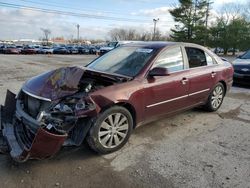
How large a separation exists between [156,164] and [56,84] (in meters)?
1.70

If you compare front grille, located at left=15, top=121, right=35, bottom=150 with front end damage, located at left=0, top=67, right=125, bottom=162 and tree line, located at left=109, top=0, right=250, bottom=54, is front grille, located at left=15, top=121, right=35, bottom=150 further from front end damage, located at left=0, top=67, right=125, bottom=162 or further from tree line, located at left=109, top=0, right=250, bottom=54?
tree line, located at left=109, top=0, right=250, bottom=54

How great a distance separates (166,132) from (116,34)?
9291cm

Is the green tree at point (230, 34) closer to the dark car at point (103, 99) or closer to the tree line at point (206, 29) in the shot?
the tree line at point (206, 29)

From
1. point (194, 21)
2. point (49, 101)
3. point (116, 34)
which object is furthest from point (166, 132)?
point (116, 34)

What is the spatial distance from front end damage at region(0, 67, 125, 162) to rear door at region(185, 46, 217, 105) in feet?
6.45

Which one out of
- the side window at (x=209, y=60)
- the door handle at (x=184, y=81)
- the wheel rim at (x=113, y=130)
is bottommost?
the wheel rim at (x=113, y=130)

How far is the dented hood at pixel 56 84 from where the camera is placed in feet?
11.5

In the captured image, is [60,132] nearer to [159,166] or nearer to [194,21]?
[159,166]

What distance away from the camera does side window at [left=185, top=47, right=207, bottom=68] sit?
5.12 meters

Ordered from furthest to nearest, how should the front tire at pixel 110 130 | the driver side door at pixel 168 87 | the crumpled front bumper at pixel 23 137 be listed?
the driver side door at pixel 168 87 < the front tire at pixel 110 130 < the crumpled front bumper at pixel 23 137

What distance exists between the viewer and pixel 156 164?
3568 millimetres

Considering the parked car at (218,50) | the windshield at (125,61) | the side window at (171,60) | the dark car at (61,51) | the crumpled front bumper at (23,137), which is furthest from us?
the parked car at (218,50)

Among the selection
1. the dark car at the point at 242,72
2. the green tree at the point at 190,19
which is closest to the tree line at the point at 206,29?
the green tree at the point at 190,19

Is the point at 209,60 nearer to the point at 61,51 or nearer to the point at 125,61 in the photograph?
the point at 125,61
